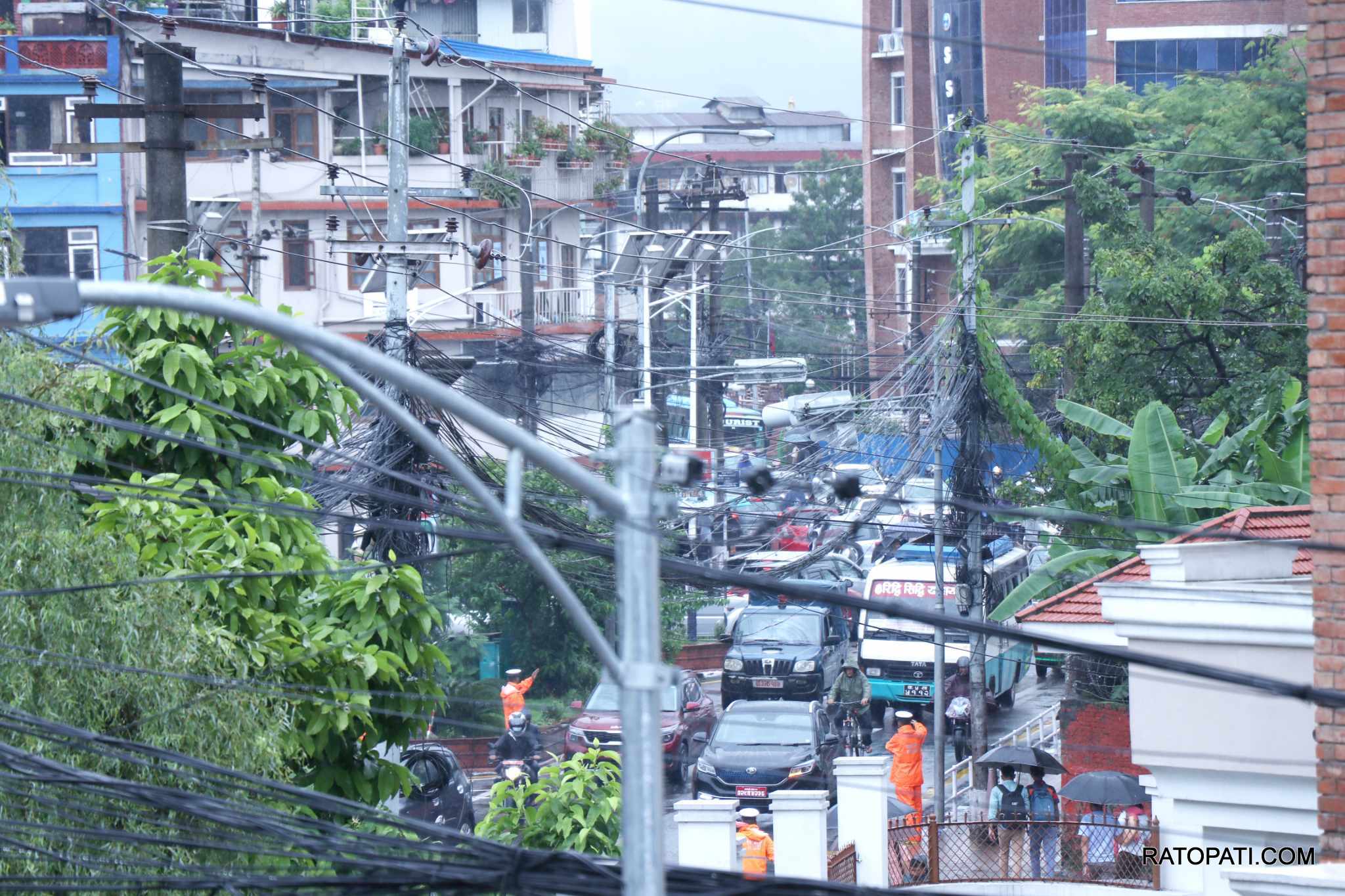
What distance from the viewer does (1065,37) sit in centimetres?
5075

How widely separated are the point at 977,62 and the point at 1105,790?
4277cm

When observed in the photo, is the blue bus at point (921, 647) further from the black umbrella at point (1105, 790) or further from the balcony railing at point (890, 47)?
the balcony railing at point (890, 47)

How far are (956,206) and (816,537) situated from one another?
771cm

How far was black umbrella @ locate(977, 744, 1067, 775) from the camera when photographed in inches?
586

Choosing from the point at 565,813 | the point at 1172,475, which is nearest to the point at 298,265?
the point at 1172,475

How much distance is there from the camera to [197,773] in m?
6.65

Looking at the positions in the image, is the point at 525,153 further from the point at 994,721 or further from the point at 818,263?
the point at 818,263

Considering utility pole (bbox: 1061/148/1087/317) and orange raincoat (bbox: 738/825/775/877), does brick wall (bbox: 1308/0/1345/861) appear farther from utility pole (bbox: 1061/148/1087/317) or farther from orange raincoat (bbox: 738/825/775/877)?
utility pole (bbox: 1061/148/1087/317)

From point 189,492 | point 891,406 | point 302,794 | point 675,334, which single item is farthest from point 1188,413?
point 675,334

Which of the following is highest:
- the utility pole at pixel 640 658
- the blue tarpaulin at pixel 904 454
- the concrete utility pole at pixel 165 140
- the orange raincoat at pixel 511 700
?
the concrete utility pole at pixel 165 140

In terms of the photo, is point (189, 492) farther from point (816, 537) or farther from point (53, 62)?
point (816, 537)

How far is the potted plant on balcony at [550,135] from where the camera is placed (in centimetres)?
3522

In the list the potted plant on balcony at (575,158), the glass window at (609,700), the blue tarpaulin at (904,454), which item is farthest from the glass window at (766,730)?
the potted plant on balcony at (575,158)

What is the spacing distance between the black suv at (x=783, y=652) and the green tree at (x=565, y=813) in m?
12.4
